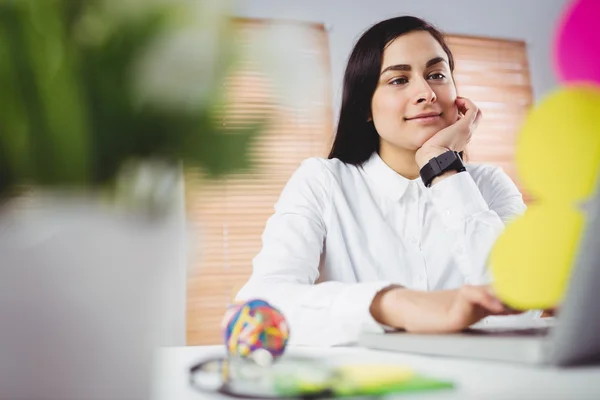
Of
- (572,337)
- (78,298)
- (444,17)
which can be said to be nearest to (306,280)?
(572,337)

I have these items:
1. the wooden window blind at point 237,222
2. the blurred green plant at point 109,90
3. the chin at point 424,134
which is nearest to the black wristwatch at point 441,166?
the chin at point 424,134

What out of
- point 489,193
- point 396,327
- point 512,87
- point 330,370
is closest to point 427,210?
point 489,193

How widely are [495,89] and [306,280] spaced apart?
221 centimetres

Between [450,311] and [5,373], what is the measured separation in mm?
375

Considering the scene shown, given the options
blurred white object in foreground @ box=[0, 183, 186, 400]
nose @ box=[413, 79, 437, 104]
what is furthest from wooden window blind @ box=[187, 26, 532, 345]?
blurred white object in foreground @ box=[0, 183, 186, 400]

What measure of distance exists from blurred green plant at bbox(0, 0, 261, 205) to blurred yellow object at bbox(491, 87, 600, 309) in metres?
0.27

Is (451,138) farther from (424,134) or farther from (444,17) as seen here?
(444,17)

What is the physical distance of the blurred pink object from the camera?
1.32 feet

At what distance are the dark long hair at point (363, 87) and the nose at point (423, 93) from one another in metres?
0.09

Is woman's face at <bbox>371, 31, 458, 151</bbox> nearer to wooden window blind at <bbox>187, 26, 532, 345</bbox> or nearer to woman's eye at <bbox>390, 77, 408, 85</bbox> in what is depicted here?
woman's eye at <bbox>390, 77, 408, 85</bbox>

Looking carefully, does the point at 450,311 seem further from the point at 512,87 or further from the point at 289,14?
the point at 512,87

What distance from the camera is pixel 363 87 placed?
3.82 feet

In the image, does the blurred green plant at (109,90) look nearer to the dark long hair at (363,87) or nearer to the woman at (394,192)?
the woman at (394,192)

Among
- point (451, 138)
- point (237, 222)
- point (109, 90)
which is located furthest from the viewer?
point (237, 222)
